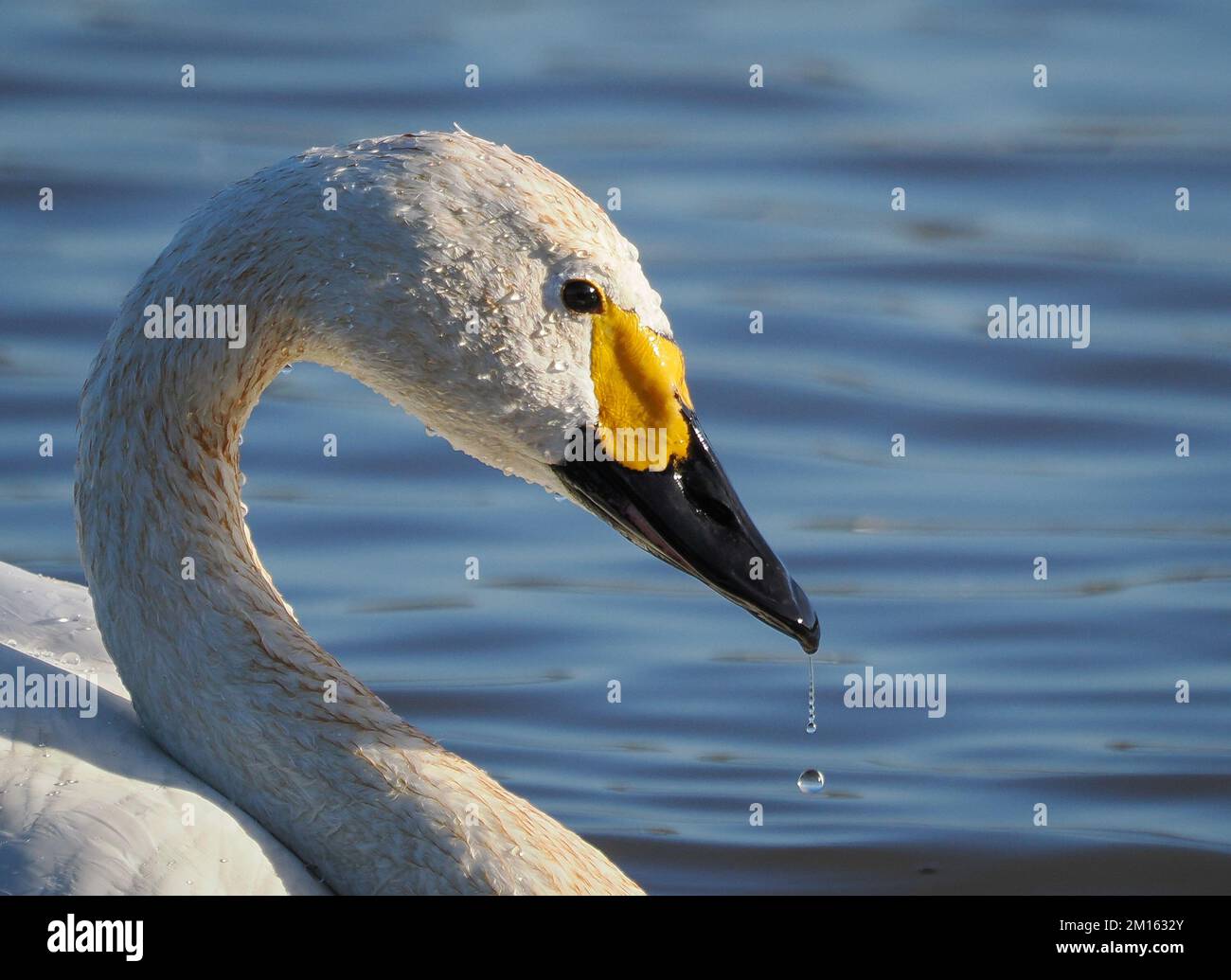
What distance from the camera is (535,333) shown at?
13.2 ft

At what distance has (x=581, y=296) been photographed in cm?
400

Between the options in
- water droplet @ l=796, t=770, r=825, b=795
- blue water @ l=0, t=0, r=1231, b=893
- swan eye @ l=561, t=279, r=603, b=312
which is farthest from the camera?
blue water @ l=0, t=0, r=1231, b=893

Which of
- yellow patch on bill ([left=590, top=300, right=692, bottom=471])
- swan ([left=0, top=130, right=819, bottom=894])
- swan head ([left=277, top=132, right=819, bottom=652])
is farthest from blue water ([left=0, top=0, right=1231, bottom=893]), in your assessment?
yellow patch on bill ([left=590, top=300, right=692, bottom=471])

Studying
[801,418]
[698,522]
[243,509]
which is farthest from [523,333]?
[801,418]

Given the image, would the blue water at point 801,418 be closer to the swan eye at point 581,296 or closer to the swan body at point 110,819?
the swan body at point 110,819

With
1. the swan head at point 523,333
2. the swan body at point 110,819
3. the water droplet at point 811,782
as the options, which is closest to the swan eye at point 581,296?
the swan head at point 523,333

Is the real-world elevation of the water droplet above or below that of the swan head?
below

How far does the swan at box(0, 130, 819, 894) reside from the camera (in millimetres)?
3957

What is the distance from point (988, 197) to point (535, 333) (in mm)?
6277

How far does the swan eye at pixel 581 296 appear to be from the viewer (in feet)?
13.1

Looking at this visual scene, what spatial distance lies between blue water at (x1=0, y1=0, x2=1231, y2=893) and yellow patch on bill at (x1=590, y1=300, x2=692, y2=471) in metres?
1.55

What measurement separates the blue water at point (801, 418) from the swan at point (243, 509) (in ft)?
4.33

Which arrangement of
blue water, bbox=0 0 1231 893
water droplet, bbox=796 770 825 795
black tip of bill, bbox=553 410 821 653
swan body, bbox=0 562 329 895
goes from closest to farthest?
swan body, bbox=0 562 329 895 < black tip of bill, bbox=553 410 821 653 < water droplet, bbox=796 770 825 795 < blue water, bbox=0 0 1231 893

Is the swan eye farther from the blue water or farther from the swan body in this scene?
the blue water
